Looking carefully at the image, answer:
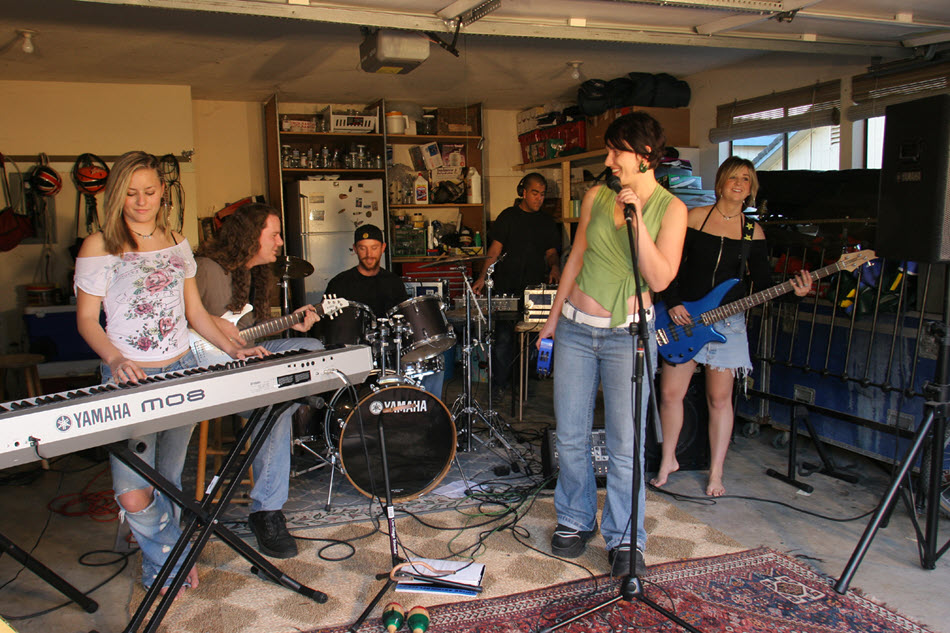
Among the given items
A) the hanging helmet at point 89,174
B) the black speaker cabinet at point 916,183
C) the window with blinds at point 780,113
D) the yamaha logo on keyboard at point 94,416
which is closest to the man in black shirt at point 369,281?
the yamaha logo on keyboard at point 94,416

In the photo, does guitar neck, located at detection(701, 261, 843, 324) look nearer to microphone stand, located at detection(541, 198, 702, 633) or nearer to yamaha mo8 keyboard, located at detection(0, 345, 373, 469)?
microphone stand, located at detection(541, 198, 702, 633)

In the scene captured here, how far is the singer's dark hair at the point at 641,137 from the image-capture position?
245cm

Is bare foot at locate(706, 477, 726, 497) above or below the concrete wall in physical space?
below

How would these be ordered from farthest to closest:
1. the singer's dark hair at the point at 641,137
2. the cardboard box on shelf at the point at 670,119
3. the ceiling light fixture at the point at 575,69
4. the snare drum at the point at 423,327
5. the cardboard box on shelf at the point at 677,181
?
the cardboard box on shelf at the point at 670,119, the ceiling light fixture at the point at 575,69, the cardboard box on shelf at the point at 677,181, the snare drum at the point at 423,327, the singer's dark hair at the point at 641,137

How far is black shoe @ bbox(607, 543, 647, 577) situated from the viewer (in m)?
2.63

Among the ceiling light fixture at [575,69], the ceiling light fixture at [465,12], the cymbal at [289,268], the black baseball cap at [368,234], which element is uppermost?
the ceiling light fixture at [575,69]

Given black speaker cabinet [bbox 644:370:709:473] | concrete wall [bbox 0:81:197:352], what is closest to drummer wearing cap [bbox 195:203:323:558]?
black speaker cabinet [bbox 644:370:709:473]

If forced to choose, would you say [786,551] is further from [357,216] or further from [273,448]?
[357,216]

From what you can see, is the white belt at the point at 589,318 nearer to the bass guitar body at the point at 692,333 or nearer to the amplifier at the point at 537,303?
the bass guitar body at the point at 692,333

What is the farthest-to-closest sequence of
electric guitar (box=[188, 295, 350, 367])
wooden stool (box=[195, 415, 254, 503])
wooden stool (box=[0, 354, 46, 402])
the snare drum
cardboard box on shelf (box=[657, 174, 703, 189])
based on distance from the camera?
cardboard box on shelf (box=[657, 174, 703, 189]) < wooden stool (box=[0, 354, 46, 402]) < the snare drum < wooden stool (box=[195, 415, 254, 503]) < electric guitar (box=[188, 295, 350, 367])

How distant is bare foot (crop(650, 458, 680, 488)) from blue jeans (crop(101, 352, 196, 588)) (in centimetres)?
219

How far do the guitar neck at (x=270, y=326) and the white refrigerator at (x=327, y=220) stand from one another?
3306mm

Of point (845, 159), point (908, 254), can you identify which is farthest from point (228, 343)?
point (845, 159)

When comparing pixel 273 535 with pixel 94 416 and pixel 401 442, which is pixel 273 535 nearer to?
pixel 401 442
